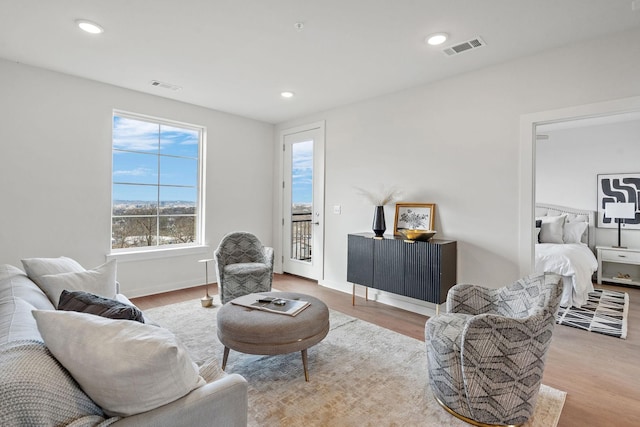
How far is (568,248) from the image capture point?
4.29 m

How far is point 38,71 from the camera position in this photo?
3428mm

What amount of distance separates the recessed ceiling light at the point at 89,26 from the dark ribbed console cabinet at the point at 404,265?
3.08 metres

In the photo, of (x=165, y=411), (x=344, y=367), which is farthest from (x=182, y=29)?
(x=344, y=367)

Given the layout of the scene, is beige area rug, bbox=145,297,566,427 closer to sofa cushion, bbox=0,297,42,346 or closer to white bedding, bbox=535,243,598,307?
sofa cushion, bbox=0,297,42,346

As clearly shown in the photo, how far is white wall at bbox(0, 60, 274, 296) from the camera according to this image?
331 centimetres

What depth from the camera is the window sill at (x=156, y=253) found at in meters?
4.03

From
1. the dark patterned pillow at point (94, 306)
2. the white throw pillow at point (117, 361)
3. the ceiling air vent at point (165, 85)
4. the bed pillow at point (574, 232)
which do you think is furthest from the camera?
the bed pillow at point (574, 232)

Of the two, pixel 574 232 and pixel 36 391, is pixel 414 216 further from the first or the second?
pixel 36 391

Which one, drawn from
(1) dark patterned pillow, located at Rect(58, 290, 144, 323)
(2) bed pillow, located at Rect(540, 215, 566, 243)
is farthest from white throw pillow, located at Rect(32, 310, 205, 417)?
(2) bed pillow, located at Rect(540, 215, 566, 243)

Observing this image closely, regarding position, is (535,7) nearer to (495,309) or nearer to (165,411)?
(495,309)

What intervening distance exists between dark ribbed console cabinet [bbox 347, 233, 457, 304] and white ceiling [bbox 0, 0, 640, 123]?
180cm

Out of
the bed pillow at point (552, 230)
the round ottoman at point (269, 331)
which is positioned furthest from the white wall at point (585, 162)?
the round ottoman at point (269, 331)

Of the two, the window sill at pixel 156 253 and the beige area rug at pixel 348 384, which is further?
the window sill at pixel 156 253

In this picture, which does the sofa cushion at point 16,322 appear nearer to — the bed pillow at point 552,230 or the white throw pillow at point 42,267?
the white throw pillow at point 42,267
